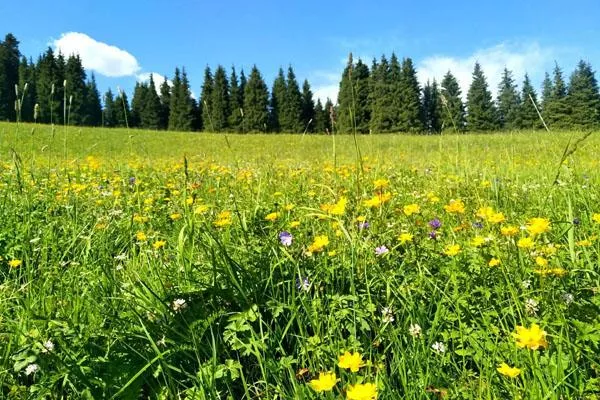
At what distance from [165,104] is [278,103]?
1717 cm

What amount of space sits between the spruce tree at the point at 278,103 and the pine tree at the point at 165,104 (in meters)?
15.3

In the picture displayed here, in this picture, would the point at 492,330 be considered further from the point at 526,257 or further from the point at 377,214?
the point at 377,214

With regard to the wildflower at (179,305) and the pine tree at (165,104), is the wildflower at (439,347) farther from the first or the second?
the pine tree at (165,104)

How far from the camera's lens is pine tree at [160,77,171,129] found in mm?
63406

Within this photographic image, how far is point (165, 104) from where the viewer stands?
63.8 m

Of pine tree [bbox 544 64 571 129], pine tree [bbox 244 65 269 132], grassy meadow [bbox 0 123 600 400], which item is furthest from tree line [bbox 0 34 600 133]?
grassy meadow [bbox 0 123 600 400]

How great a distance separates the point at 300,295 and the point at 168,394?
1.61 ft

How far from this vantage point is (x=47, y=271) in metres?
1.86

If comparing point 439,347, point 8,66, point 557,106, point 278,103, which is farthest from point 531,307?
point 8,66

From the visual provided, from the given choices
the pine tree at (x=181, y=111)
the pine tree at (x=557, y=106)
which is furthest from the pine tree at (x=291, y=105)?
the pine tree at (x=557, y=106)

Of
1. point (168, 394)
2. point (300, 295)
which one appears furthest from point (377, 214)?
point (168, 394)

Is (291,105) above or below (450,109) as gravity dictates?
above

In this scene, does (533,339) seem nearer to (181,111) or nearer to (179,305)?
(179,305)

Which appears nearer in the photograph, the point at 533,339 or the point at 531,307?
the point at 533,339
